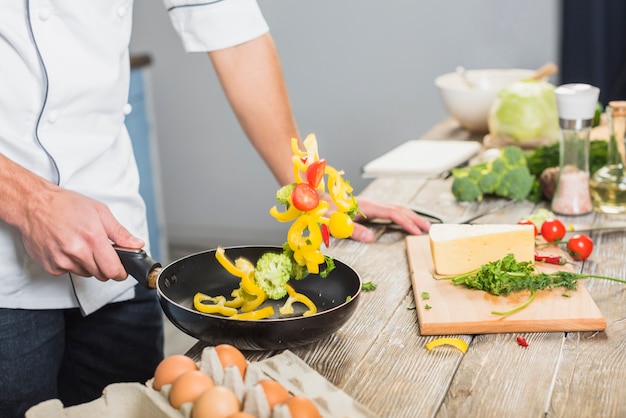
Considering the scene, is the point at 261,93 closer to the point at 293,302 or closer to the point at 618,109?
the point at 293,302

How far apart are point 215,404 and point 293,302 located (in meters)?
0.41

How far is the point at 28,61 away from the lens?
4.14ft

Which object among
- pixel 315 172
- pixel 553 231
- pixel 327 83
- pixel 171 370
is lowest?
pixel 327 83

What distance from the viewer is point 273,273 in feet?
3.69

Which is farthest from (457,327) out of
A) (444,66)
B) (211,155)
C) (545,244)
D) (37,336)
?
(211,155)

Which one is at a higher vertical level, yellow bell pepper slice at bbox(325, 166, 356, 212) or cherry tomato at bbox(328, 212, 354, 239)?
yellow bell pepper slice at bbox(325, 166, 356, 212)

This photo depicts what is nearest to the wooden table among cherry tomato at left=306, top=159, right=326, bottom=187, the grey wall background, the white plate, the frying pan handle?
the frying pan handle

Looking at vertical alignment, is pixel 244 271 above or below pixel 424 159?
above

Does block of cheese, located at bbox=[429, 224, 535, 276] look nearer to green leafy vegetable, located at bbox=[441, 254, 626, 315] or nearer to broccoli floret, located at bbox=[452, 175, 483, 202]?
green leafy vegetable, located at bbox=[441, 254, 626, 315]

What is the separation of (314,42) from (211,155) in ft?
2.71

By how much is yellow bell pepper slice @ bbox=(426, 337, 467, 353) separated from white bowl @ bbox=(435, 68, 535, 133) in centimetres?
135

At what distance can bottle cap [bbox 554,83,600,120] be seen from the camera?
5.16ft

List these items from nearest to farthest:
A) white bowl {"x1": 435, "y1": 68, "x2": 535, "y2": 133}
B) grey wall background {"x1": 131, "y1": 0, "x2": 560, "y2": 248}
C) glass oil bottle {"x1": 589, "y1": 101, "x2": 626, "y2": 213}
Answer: glass oil bottle {"x1": 589, "y1": 101, "x2": 626, "y2": 213}
white bowl {"x1": 435, "y1": 68, "x2": 535, "y2": 133}
grey wall background {"x1": 131, "y1": 0, "x2": 560, "y2": 248}

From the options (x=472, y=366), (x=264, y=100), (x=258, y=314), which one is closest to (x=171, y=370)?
(x=258, y=314)
